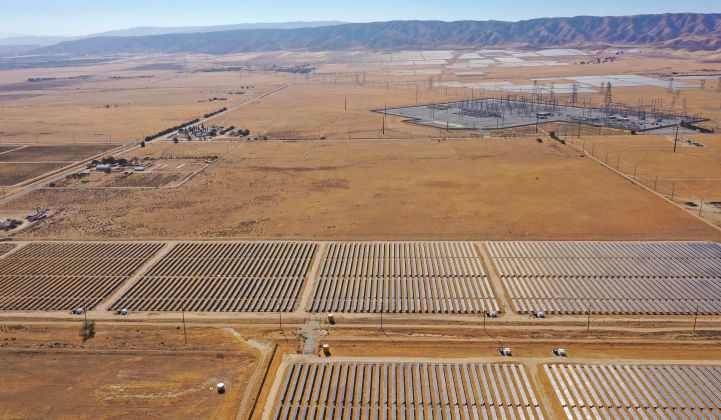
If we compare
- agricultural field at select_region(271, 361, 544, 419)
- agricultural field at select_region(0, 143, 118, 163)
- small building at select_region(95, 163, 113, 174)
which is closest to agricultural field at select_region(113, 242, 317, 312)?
agricultural field at select_region(271, 361, 544, 419)

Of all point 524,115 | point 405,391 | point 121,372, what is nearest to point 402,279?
point 405,391

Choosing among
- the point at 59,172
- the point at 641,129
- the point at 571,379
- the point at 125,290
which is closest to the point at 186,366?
the point at 125,290

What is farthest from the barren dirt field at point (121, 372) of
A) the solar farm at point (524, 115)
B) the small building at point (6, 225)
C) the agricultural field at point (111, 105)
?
the solar farm at point (524, 115)

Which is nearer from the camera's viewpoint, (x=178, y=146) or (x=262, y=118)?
(x=178, y=146)

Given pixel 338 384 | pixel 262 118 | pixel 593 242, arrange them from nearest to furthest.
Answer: pixel 338 384
pixel 593 242
pixel 262 118

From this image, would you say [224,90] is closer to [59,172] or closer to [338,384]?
[59,172]

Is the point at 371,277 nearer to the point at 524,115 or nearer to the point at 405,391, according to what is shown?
the point at 405,391
